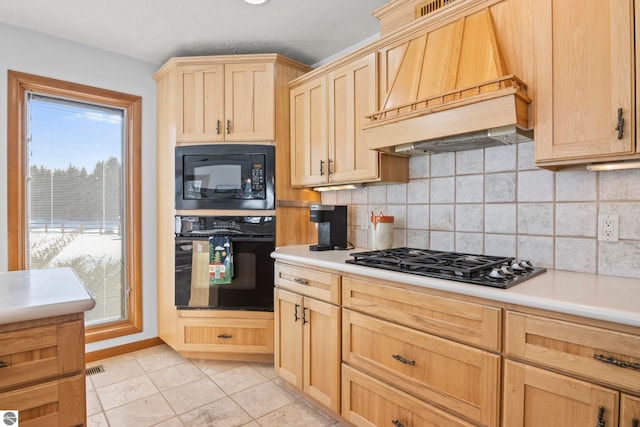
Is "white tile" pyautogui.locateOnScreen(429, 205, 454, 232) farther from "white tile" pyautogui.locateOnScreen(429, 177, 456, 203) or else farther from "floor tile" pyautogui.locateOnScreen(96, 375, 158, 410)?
"floor tile" pyautogui.locateOnScreen(96, 375, 158, 410)

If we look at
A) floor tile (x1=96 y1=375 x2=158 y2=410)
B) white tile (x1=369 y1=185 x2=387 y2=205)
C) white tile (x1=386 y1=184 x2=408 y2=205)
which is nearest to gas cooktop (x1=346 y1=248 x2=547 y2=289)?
white tile (x1=386 y1=184 x2=408 y2=205)

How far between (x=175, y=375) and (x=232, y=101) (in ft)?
6.71

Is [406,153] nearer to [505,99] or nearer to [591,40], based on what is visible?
[505,99]

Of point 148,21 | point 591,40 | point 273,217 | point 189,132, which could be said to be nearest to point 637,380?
point 591,40

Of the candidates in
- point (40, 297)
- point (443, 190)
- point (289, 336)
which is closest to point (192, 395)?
point (289, 336)

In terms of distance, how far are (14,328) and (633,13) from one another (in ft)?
7.39

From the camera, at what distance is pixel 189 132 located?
268cm

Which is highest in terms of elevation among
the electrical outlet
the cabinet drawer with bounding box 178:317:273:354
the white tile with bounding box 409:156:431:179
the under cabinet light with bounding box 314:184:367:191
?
the white tile with bounding box 409:156:431:179

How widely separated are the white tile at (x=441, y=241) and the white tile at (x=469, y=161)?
0.37 metres

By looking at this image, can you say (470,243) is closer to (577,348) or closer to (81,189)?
(577,348)

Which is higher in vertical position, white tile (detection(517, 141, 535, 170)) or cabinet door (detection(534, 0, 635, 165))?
cabinet door (detection(534, 0, 635, 165))

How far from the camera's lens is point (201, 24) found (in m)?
2.35

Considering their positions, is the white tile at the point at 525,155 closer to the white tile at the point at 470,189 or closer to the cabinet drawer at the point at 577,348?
the white tile at the point at 470,189

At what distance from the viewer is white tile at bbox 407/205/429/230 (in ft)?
7.14
